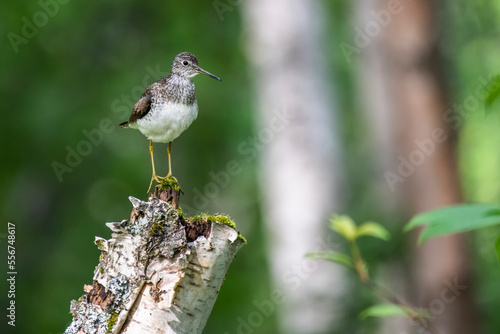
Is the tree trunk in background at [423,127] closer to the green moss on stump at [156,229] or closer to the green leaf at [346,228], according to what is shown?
the green leaf at [346,228]

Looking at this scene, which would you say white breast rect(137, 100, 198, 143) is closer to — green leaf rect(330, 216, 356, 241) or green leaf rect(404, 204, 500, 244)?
green leaf rect(330, 216, 356, 241)

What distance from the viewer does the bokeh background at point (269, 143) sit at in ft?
22.2

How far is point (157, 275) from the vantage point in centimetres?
290

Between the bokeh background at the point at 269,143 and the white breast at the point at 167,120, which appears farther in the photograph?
the bokeh background at the point at 269,143

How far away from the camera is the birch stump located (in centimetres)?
288

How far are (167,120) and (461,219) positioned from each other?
235 centimetres

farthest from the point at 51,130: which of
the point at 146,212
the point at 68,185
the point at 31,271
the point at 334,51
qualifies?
the point at 146,212

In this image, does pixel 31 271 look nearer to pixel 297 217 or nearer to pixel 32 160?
pixel 32 160

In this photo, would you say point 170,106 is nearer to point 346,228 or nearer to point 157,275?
point 346,228

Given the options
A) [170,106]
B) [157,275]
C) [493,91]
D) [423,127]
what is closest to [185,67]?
[170,106]

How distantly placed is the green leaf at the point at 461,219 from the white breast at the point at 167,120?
2.14 meters

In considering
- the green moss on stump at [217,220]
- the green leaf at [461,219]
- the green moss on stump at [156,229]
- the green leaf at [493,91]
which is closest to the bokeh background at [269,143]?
the green moss on stump at [217,220]

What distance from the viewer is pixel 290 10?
10.5m

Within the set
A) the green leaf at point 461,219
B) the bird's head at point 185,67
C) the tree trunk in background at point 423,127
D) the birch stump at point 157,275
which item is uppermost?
the tree trunk in background at point 423,127
